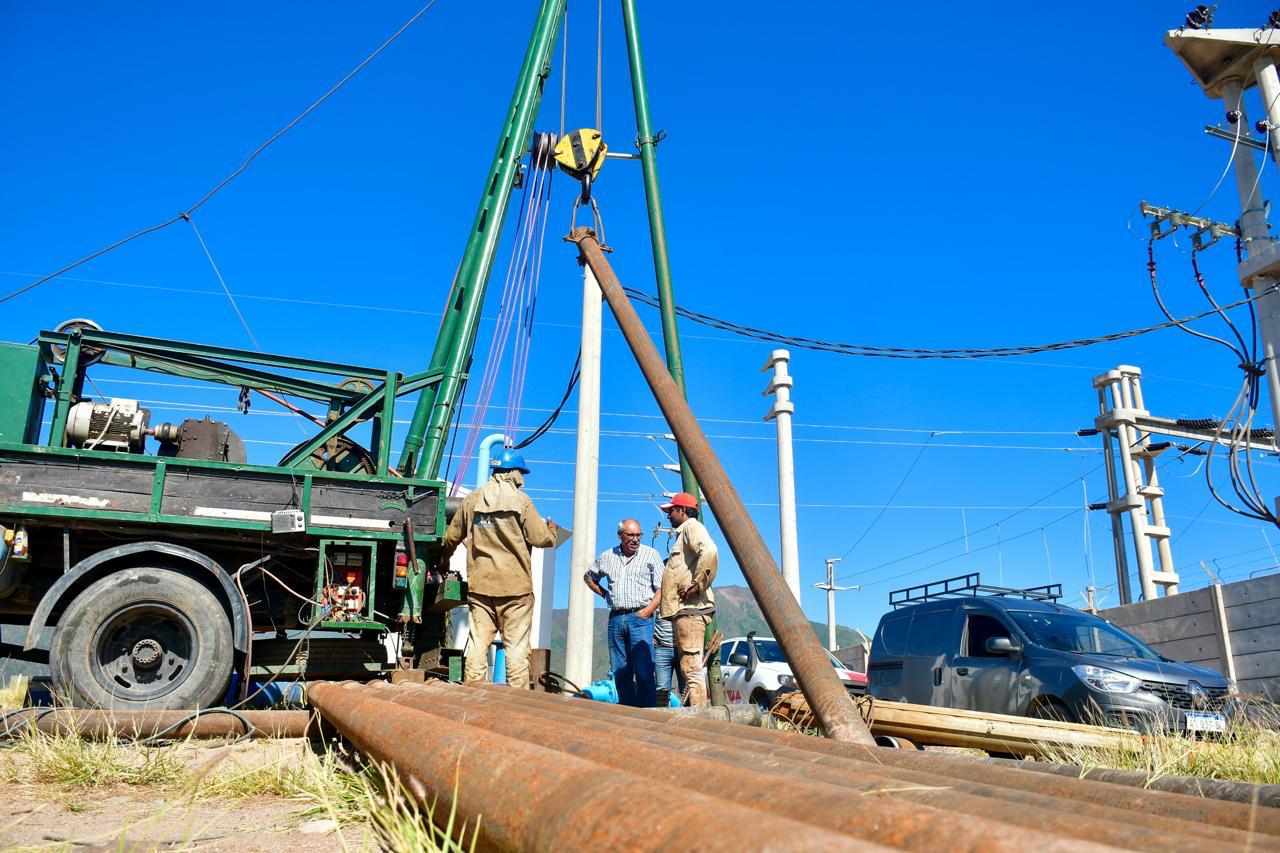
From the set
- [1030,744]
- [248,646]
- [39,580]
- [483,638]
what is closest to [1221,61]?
[1030,744]

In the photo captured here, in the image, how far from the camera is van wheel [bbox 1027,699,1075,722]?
7.79 metres

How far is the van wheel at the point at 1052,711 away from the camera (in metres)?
7.79

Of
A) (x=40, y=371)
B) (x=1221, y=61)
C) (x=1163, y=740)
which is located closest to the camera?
(x=1163, y=740)

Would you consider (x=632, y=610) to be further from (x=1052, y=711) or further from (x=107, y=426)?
(x=107, y=426)

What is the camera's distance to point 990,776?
2705mm

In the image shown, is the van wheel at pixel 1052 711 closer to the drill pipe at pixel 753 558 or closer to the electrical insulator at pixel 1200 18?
the drill pipe at pixel 753 558

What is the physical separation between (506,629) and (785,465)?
9427mm

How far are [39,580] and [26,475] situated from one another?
88 centimetres

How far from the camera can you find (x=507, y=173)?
11805 millimetres

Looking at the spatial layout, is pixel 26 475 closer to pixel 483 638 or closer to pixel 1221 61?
pixel 483 638

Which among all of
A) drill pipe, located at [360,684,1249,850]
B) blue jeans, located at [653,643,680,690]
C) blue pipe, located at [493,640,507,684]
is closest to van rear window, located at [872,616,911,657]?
blue jeans, located at [653,643,680,690]

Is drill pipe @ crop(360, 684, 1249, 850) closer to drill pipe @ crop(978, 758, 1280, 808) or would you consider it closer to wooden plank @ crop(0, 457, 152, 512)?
drill pipe @ crop(978, 758, 1280, 808)

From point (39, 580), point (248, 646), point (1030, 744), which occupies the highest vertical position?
point (39, 580)

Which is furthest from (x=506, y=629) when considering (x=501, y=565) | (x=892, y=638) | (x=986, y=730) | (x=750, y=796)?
(x=750, y=796)
